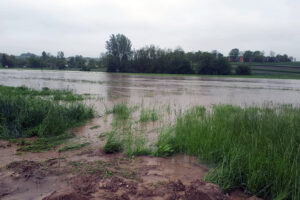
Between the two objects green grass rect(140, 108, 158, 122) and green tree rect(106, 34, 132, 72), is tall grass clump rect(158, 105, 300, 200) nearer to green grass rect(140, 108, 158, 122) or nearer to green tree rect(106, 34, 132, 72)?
green grass rect(140, 108, 158, 122)

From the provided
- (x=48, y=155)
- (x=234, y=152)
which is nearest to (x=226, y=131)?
(x=234, y=152)

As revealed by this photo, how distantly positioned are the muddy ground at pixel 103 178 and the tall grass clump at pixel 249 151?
269mm

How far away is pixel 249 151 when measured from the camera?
13.1 feet

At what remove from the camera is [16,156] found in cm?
472

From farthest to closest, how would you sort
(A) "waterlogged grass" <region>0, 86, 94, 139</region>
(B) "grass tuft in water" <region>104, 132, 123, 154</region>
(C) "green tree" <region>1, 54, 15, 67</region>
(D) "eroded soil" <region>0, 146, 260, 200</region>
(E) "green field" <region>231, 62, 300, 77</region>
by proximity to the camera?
1. (C) "green tree" <region>1, 54, 15, 67</region>
2. (E) "green field" <region>231, 62, 300, 77</region>
3. (A) "waterlogged grass" <region>0, 86, 94, 139</region>
4. (B) "grass tuft in water" <region>104, 132, 123, 154</region>
5. (D) "eroded soil" <region>0, 146, 260, 200</region>

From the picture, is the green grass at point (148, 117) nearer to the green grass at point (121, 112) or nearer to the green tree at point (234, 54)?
the green grass at point (121, 112)

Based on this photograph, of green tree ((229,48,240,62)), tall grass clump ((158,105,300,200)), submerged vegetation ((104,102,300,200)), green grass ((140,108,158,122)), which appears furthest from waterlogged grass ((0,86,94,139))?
green tree ((229,48,240,62))

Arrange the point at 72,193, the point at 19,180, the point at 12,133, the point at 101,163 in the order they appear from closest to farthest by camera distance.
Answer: the point at 72,193 < the point at 19,180 < the point at 101,163 < the point at 12,133

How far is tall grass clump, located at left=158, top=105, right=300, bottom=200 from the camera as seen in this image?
332 centimetres

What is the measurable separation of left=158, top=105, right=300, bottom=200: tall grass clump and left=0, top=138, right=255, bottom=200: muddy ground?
0.88ft

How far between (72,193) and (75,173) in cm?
98

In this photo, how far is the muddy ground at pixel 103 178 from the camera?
3.13 m

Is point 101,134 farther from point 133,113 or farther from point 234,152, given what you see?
point 234,152

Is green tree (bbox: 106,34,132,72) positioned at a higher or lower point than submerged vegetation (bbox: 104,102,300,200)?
higher
